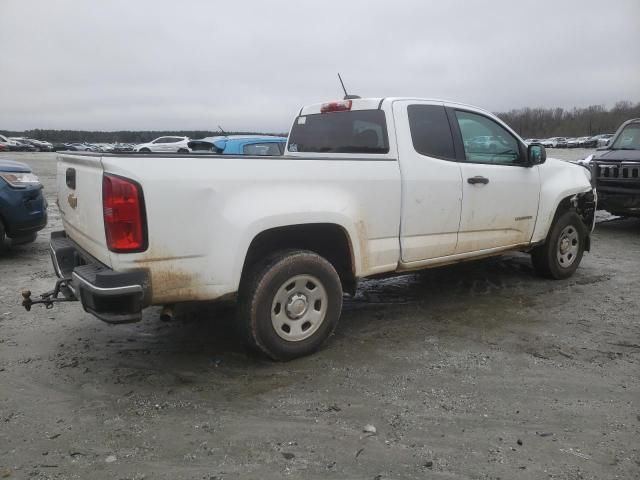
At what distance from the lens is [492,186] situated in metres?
4.84

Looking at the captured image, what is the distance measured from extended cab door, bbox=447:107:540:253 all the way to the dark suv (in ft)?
14.6

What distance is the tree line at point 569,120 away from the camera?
94.3m

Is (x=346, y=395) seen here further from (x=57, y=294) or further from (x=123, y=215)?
(x=57, y=294)

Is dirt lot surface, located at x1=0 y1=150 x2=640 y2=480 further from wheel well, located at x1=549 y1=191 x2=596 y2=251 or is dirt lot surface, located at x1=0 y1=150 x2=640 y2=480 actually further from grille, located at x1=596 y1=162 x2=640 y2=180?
grille, located at x1=596 y1=162 x2=640 y2=180

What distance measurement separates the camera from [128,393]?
3.36 meters

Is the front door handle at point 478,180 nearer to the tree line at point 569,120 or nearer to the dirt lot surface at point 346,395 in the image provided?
the dirt lot surface at point 346,395

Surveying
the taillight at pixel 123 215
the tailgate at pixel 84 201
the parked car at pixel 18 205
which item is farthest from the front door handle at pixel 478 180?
the parked car at pixel 18 205

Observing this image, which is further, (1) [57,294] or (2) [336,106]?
(2) [336,106]

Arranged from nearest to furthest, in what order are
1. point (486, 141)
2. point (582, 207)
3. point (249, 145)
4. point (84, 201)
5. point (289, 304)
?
point (84, 201), point (289, 304), point (486, 141), point (582, 207), point (249, 145)

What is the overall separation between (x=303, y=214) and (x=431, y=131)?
63.5 inches

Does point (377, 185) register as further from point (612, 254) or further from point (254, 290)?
point (612, 254)

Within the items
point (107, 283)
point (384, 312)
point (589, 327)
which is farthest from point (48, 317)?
point (589, 327)

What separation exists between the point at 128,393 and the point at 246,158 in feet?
5.50

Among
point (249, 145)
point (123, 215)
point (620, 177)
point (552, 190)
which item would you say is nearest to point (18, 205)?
point (123, 215)
